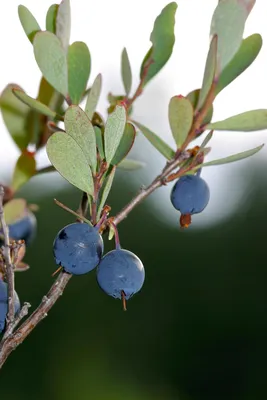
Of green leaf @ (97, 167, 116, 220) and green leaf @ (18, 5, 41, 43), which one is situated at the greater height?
green leaf @ (18, 5, 41, 43)

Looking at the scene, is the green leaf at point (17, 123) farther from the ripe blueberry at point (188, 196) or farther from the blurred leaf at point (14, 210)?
the ripe blueberry at point (188, 196)

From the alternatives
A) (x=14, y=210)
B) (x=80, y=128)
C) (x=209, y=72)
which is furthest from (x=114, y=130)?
(x=14, y=210)

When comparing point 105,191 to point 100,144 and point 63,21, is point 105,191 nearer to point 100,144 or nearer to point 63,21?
point 100,144

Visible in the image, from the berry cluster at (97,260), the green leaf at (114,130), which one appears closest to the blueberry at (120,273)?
the berry cluster at (97,260)

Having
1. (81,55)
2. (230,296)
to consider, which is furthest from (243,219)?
(81,55)

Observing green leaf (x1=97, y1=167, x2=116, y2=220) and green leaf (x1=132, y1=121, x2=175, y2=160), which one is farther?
green leaf (x1=132, y1=121, x2=175, y2=160)

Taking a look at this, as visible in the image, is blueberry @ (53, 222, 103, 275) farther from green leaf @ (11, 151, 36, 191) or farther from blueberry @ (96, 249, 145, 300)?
green leaf @ (11, 151, 36, 191)

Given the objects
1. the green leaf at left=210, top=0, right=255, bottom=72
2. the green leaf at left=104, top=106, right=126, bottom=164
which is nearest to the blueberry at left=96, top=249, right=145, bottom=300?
the green leaf at left=104, top=106, right=126, bottom=164
